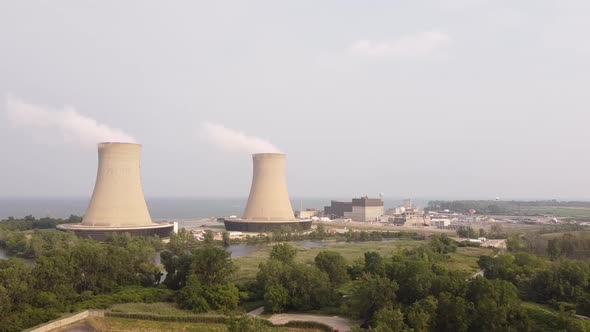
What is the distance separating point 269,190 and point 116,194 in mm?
10957

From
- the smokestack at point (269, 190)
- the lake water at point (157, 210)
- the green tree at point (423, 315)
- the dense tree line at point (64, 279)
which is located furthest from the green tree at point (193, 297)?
the lake water at point (157, 210)

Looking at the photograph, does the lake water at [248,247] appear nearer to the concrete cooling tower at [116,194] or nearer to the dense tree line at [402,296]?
the concrete cooling tower at [116,194]

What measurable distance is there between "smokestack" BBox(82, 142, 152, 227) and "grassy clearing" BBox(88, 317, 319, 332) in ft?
46.9

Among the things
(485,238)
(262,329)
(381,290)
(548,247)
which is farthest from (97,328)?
(485,238)

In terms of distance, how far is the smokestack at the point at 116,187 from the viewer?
2541 cm

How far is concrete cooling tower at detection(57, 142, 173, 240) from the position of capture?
2542 cm

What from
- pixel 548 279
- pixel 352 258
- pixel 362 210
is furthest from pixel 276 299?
pixel 362 210

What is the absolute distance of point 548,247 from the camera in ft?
78.7

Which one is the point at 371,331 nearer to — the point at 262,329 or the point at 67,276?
the point at 262,329

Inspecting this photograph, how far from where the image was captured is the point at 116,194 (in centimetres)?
2586

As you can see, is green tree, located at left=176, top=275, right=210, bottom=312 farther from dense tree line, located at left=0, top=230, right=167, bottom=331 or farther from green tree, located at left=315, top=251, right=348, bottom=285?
green tree, located at left=315, top=251, right=348, bottom=285

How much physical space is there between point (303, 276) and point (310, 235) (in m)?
23.3

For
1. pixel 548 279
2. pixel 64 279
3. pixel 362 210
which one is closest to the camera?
pixel 64 279

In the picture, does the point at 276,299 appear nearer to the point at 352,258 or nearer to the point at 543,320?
the point at 543,320
